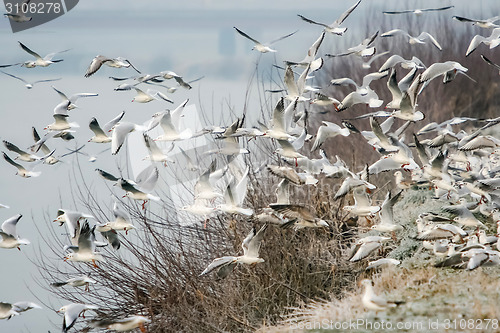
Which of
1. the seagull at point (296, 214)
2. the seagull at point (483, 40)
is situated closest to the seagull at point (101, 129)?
the seagull at point (296, 214)

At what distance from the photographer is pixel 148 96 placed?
8.90 meters

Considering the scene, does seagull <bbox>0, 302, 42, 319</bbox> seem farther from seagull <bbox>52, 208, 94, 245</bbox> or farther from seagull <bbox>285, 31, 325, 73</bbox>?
seagull <bbox>285, 31, 325, 73</bbox>

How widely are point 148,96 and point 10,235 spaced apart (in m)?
2.27

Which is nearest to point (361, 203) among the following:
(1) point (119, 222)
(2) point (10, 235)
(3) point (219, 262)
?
(3) point (219, 262)

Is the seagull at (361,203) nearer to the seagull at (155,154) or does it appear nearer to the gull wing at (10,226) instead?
the seagull at (155,154)

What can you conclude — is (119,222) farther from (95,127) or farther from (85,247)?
(95,127)

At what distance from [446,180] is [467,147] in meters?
0.56

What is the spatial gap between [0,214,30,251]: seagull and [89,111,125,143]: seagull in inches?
51.6

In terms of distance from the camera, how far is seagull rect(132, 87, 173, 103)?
8865 mm

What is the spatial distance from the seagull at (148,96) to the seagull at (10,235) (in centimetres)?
199

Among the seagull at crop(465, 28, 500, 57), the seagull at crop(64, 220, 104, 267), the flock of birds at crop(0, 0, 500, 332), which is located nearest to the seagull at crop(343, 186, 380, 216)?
the flock of birds at crop(0, 0, 500, 332)

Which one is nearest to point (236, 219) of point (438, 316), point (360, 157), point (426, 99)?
point (438, 316)

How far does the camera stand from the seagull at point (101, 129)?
28.0 ft

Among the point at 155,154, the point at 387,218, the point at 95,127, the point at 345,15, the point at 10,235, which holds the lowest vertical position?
the point at 10,235
